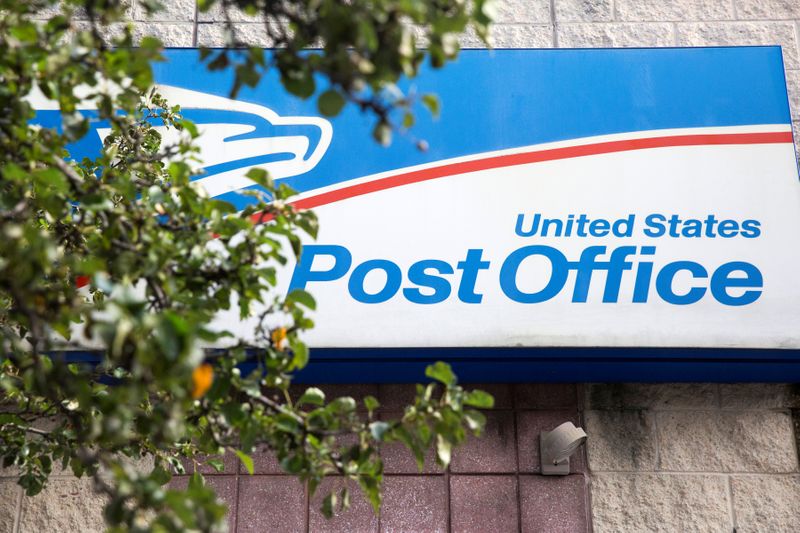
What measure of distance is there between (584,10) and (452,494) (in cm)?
288

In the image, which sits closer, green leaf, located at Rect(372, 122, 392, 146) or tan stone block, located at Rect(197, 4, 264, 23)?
green leaf, located at Rect(372, 122, 392, 146)

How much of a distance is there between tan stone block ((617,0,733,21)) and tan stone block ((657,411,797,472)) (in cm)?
232

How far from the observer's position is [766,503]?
14.0 ft

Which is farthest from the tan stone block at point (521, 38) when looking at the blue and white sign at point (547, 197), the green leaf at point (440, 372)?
the green leaf at point (440, 372)

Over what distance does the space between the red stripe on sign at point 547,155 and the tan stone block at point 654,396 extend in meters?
1.19

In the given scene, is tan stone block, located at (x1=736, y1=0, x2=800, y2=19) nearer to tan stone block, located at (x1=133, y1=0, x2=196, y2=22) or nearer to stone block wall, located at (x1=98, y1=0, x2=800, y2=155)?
stone block wall, located at (x1=98, y1=0, x2=800, y2=155)

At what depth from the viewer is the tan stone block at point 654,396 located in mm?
4457

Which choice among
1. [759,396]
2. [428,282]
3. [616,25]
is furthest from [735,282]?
[616,25]

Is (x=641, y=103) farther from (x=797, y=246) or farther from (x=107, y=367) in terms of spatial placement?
(x=107, y=367)

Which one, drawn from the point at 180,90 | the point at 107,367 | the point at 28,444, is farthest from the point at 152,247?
the point at 180,90

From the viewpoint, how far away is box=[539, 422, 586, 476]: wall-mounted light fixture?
4094 millimetres

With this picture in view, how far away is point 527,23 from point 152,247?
3585mm

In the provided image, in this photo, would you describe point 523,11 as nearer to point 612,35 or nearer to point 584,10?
point 584,10

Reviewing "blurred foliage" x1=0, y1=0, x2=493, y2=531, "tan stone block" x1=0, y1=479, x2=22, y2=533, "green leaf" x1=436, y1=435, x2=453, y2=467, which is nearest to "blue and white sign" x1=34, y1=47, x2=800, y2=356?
"tan stone block" x1=0, y1=479, x2=22, y2=533
